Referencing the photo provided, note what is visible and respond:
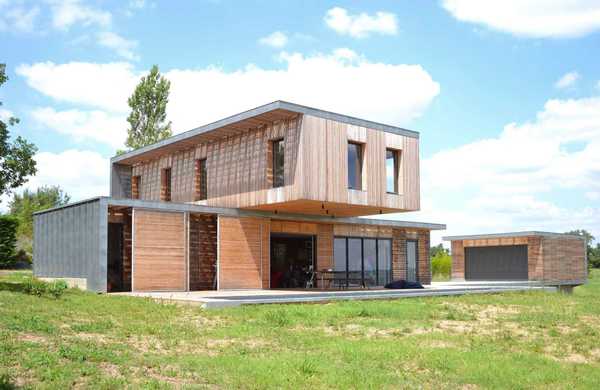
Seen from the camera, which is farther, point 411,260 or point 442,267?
point 442,267

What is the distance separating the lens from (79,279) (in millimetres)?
18922

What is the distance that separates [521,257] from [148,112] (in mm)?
23457

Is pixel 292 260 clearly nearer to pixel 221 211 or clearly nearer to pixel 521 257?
pixel 221 211

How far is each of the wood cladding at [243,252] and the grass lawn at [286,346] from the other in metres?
5.77

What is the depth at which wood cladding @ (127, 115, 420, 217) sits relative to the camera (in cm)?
1908

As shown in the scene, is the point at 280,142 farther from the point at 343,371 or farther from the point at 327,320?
the point at 343,371

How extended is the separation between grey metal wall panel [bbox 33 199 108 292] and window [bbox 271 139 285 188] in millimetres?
5297

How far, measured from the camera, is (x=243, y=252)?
21188 mm

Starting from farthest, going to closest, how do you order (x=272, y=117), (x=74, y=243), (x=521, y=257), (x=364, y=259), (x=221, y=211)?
1. (x=521, y=257)
2. (x=364, y=259)
3. (x=221, y=211)
4. (x=272, y=117)
5. (x=74, y=243)

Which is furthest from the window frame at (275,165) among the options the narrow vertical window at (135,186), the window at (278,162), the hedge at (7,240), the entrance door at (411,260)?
the hedge at (7,240)

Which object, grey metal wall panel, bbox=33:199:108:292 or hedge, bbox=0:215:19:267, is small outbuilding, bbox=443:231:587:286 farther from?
hedge, bbox=0:215:19:267

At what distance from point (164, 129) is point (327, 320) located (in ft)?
90.9

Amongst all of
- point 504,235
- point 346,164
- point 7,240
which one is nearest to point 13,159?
point 346,164

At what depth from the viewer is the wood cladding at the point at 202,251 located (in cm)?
2073
